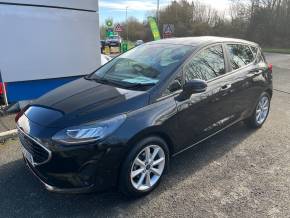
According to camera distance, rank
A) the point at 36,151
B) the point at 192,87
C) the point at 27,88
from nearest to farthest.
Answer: the point at 36,151 < the point at 192,87 < the point at 27,88

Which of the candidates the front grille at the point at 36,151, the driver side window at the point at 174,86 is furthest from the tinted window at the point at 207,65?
the front grille at the point at 36,151

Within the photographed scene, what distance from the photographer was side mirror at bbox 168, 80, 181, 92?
11.3ft

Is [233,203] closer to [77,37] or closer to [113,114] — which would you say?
[113,114]

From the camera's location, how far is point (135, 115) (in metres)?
3.04

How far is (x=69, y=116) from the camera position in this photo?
2938 millimetres

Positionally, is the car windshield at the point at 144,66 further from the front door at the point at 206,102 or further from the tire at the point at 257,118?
the tire at the point at 257,118

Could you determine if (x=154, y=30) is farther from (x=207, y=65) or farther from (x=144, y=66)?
(x=144, y=66)

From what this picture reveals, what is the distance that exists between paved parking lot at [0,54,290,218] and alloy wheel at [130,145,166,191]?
16 cm

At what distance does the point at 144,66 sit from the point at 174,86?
580mm

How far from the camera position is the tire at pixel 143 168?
300 cm

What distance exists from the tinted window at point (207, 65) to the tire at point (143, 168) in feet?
3.13

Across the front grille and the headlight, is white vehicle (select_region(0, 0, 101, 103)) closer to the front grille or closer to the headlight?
the front grille

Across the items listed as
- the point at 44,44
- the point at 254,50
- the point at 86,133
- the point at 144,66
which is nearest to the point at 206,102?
the point at 144,66

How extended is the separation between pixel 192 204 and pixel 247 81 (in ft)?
Answer: 7.73
